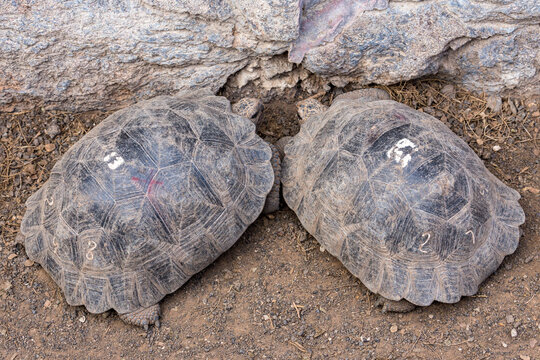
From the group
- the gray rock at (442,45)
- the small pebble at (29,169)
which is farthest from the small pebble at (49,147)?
the gray rock at (442,45)

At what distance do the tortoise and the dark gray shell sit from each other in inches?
24.9

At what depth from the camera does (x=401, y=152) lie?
357 cm

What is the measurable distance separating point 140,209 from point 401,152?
1.81 meters

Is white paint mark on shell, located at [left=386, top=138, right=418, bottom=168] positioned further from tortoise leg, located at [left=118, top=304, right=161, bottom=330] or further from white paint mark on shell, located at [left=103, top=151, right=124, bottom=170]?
tortoise leg, located at [left=118, top=304, right=161, bottom=330]

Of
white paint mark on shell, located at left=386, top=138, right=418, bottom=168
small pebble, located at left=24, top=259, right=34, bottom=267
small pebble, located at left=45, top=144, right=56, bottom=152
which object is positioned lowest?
small pebble, located at left=24, top=259, right=34, bottom=267

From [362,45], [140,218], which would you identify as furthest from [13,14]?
[362,45]

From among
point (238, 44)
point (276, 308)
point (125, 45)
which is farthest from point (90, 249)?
point (238, 44)

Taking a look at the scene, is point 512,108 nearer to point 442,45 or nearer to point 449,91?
point 449,91

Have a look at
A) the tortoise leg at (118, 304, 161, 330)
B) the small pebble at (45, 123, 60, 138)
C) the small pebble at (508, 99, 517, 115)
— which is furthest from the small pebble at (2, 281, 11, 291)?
the small pebble at (508, 99, 517, 115)

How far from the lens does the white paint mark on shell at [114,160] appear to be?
3.59 metres

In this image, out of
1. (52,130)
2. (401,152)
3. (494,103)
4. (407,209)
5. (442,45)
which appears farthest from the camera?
(494,103)

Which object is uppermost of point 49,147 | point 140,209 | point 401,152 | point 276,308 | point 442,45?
point 442,45

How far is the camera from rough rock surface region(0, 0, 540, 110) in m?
3.98

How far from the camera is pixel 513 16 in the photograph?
13.3 ft
